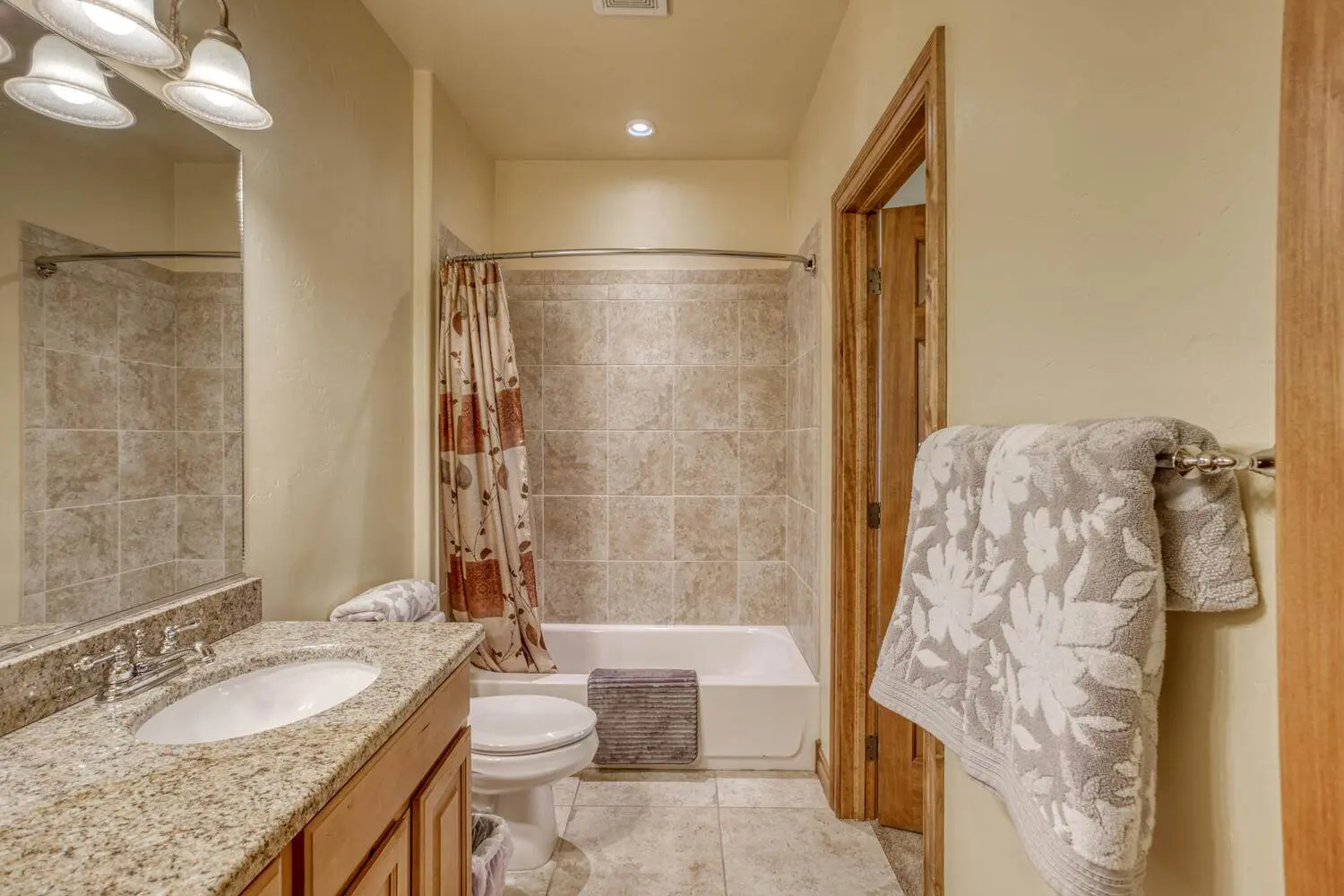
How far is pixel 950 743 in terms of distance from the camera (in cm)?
88

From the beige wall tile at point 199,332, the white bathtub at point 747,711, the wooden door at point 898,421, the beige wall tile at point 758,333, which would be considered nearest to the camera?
the beige wall tile at point 199,332

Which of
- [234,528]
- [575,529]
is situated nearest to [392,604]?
[234,528]

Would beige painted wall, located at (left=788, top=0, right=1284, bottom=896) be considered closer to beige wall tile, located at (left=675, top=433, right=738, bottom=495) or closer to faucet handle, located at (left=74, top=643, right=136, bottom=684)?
faucet handle, located at (left=74, top=643, right=136, bottom=684)

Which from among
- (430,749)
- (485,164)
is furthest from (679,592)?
(485,164)

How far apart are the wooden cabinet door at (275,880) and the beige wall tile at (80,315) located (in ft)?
2.88

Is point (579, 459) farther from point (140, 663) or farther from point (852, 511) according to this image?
point (140, 663)

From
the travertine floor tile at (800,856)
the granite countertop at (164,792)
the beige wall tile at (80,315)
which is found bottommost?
the travertine floor tile at (800,856)

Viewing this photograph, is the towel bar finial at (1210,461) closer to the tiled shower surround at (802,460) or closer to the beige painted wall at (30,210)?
the beige painted wall at (30,210)

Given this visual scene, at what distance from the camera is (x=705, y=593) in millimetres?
3076

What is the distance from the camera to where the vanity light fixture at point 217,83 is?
118cm

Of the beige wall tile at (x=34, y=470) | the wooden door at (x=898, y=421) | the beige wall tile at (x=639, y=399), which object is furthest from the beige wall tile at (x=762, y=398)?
the beige wall tile at (x=34, y=470)

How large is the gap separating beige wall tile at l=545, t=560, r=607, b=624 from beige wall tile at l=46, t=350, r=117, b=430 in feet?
6.93

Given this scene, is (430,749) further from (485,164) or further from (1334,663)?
(485,164)

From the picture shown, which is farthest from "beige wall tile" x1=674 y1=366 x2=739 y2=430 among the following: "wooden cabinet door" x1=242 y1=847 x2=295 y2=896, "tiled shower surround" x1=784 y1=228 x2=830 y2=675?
"wooden cabinet door" x1=242 y1=847 x2=295 y2=896
